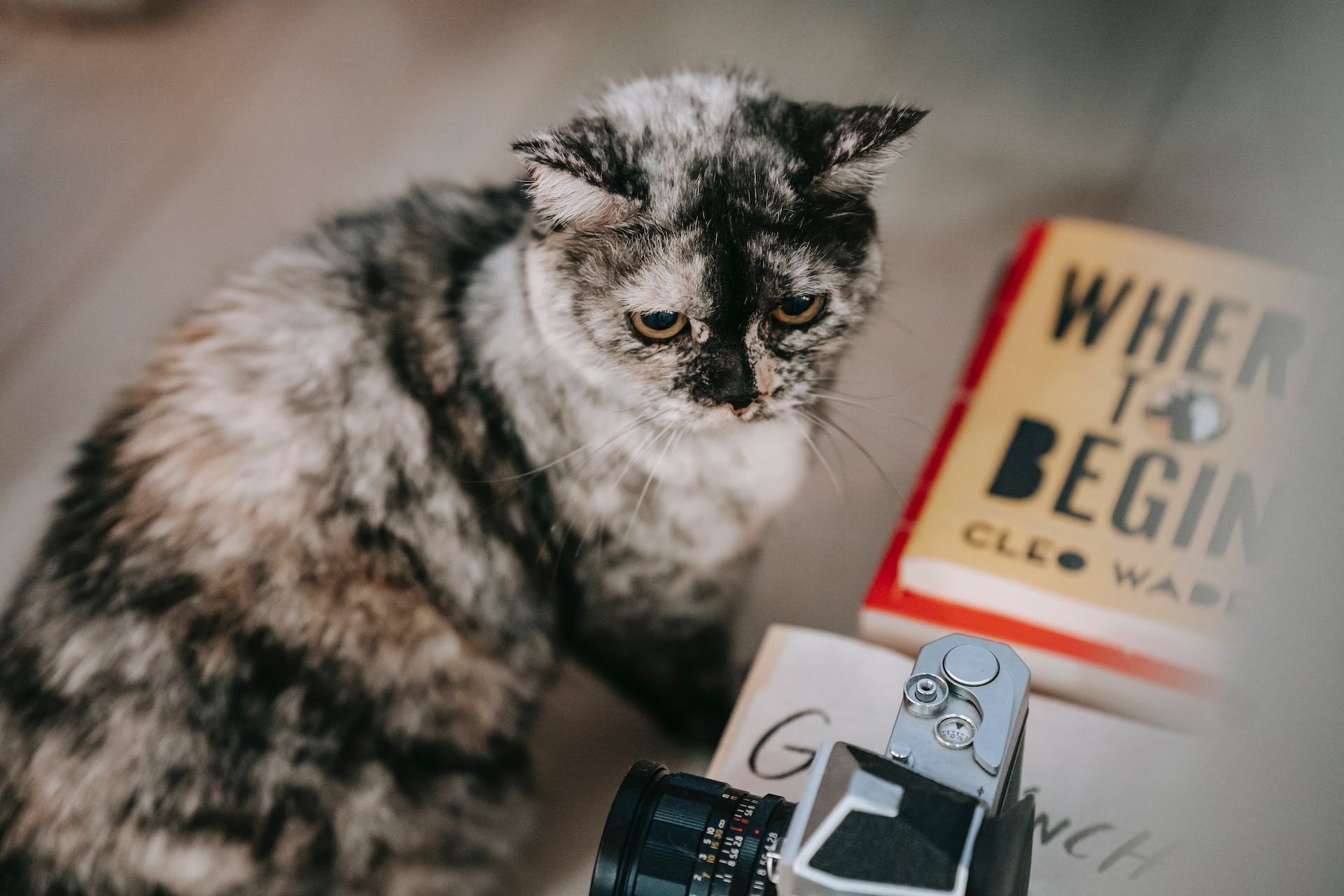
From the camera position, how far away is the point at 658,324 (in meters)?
0.70

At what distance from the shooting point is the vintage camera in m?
0.44

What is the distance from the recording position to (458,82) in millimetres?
1534

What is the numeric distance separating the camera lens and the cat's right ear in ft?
1.21

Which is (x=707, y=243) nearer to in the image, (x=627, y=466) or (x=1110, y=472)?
(x=627, y=466)

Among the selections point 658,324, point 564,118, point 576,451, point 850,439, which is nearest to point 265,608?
point 576,451

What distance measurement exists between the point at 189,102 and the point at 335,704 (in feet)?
3.65

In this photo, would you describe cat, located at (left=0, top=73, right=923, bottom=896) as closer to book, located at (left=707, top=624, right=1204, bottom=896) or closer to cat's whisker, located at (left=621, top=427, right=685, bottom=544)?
cat's whisker, located at (left=621, top=427, right=685, bottom=544)

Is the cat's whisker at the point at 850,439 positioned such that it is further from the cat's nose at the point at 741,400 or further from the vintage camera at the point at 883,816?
the vintage camera at the point at 883,816

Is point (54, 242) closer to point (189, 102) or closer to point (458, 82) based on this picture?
point (189, 102)

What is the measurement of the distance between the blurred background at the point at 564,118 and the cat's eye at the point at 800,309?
419mm

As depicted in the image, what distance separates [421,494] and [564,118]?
53 centimetres

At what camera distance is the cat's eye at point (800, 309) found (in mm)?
702

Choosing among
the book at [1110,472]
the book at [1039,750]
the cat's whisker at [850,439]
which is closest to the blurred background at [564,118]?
the cat's whisker at [850,439]

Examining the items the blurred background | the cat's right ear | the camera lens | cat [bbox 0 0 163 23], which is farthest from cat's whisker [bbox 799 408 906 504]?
cat [bbox 0 0 163 23]
